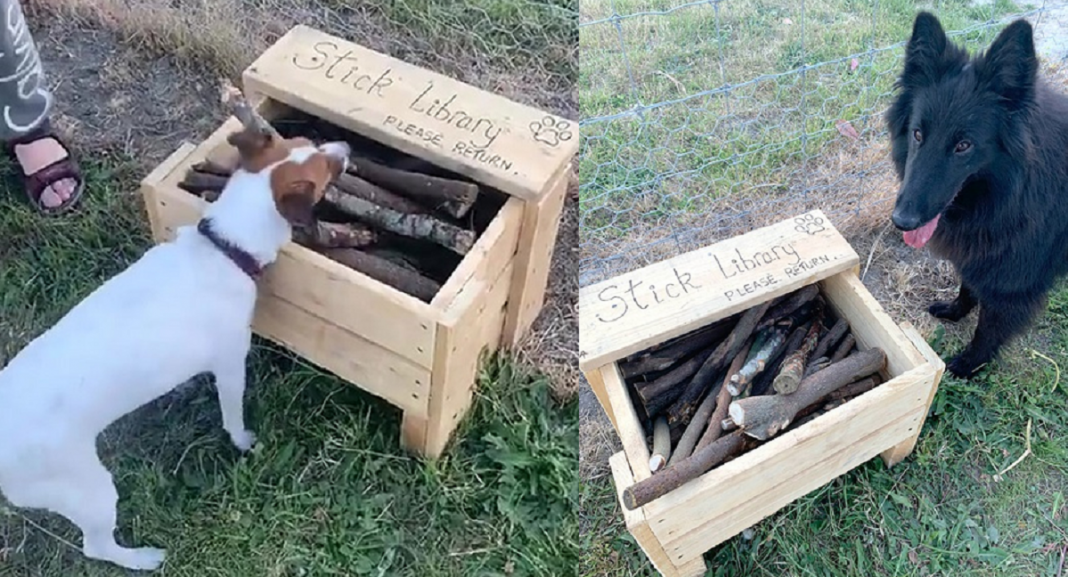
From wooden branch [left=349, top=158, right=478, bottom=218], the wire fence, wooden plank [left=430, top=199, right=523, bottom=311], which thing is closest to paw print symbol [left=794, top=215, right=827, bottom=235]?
the wire fence

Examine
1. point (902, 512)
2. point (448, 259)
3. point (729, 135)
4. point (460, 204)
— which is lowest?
point (902, 512)

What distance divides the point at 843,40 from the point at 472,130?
→ 221 centimetres

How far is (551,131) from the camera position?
2189mm

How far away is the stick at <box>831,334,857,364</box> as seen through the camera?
2.37 metres

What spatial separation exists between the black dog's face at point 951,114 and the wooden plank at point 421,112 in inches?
33.4

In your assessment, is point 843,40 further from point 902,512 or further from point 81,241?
point 81,241

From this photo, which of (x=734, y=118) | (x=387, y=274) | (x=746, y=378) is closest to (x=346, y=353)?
(x=387, y=274)

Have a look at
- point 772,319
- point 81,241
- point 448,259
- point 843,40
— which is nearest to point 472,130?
point 448,259

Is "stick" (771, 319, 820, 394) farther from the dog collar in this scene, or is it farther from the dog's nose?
the dog collar

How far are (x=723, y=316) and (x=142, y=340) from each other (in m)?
1.39

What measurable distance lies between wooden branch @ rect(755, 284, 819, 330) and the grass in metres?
0.48

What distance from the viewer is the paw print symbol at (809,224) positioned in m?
2.41

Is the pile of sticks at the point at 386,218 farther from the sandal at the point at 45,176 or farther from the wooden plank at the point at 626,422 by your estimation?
the sandal at the point at 45,176

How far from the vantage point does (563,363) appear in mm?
2594
